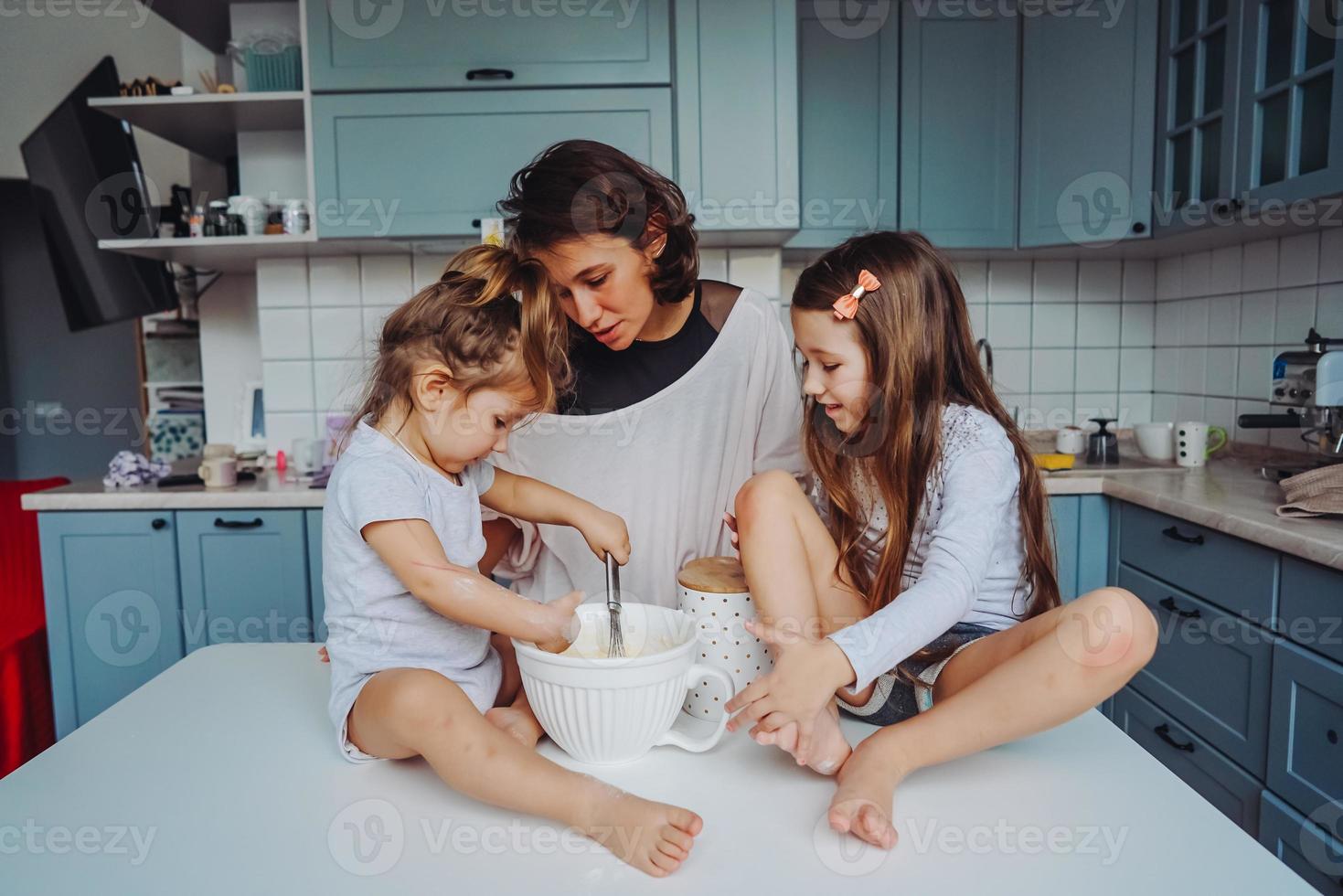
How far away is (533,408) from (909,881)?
1.99ft

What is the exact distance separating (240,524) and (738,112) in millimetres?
1585

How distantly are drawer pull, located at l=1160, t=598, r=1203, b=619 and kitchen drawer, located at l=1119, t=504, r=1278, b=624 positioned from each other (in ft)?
0.12

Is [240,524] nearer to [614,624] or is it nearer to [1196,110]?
[614,624]

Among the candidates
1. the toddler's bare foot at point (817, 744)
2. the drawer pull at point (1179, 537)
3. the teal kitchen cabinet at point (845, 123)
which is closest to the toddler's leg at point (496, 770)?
the toddler's bare foot at point (817, 744)

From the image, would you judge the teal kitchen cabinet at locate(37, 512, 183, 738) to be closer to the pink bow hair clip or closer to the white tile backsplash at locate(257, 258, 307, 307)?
the white tile backsplash at locate(257, 258, 307, 307)

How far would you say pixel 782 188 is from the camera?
2301 millimetres

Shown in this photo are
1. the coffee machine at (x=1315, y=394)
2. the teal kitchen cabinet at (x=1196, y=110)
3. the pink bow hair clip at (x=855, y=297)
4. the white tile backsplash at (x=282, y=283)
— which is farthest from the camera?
the white tile backsplash at (x=282, y=283)

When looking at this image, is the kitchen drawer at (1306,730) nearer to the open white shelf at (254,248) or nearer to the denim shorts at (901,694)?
the denim shorts at (901,694)

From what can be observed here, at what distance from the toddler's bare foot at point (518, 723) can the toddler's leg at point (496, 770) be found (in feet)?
0.21

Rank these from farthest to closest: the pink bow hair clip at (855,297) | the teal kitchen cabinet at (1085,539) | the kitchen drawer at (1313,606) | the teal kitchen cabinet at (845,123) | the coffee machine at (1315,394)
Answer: the teal kitchen cabinet at (845,123) → the teal kitchen cabinet at (1085,539) → the coffee machine at (1315,394) → the kitchen drawer at (1313,606) → the pink bow hair clip at (855,297)

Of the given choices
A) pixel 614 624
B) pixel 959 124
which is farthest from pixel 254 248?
pixel 614 624

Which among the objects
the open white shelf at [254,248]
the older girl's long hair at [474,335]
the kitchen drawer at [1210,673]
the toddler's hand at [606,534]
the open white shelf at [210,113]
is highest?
the open white shelf at [210,113]

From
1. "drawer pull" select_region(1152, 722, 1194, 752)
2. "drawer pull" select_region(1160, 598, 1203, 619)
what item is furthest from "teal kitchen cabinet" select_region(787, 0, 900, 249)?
"drawer pull" select_region(1152, 722, 1194, 752)

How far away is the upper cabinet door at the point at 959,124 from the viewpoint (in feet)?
8.04
